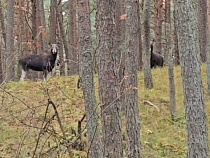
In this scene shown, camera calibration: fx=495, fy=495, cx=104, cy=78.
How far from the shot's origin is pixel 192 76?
834 cm

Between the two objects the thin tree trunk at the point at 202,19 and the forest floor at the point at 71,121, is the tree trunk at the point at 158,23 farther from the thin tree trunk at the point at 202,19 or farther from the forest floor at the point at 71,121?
the forest floor at the point at 71,121

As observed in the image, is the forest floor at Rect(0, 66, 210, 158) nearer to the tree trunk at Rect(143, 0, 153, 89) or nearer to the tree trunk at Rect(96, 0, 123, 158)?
the tree trunk at Rect(143, 0, 153, 89)

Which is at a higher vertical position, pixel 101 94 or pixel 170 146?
pixel 101 94

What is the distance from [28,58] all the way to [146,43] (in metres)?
5.89

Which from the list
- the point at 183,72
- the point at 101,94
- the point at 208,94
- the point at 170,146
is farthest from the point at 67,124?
the point at 208,94

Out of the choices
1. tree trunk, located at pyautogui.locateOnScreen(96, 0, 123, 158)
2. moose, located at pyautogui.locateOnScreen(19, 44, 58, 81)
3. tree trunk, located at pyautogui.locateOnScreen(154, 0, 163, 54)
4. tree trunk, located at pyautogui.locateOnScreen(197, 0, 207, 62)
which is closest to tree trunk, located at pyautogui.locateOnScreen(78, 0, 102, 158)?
tree trunk, located at pyautogui.locateOnScreen(96, 0, 123, 158)

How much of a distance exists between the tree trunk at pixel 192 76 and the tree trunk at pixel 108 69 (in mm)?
1718

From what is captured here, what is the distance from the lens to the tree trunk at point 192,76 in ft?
26.9

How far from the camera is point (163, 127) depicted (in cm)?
1387

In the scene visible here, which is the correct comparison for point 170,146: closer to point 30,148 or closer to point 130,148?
point 130,148

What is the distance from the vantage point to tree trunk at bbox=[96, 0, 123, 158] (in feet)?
22.6

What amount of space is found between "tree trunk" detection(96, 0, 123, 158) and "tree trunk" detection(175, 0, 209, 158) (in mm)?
1718

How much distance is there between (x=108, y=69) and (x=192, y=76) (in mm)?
2032

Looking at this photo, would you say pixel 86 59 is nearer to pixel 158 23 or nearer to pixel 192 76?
pixel 192 76
